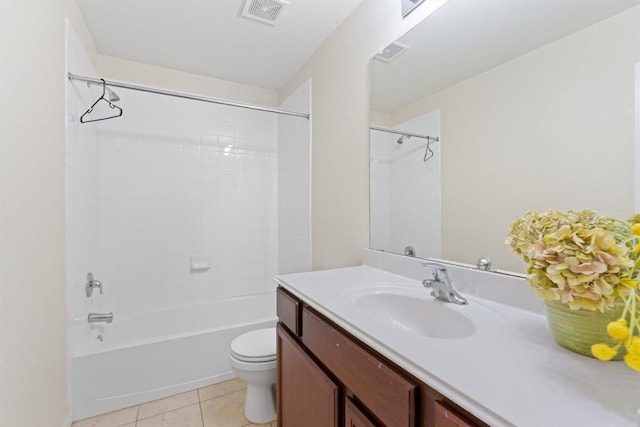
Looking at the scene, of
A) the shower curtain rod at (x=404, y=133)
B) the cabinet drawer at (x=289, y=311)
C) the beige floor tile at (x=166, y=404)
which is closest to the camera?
the cabinet drawer at (x=289, y=311)

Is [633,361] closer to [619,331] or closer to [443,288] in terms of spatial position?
[619,331]

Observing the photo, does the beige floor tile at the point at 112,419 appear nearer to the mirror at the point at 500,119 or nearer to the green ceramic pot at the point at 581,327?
the mirror at the point at 500,119

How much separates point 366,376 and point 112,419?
176 centimetres

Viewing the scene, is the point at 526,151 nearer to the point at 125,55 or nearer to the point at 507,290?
the point at 507,290

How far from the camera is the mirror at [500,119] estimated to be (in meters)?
0.73

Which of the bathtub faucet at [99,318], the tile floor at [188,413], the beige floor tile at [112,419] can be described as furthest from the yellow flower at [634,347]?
the bathtub faucet at [99,318]

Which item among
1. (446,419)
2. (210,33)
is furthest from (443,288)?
(210,33)

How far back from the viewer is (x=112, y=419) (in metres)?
1.63

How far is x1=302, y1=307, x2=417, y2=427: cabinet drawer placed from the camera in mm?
589

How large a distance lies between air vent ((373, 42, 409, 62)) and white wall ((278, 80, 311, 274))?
817mm

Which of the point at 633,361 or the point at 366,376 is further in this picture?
the point at 366,376

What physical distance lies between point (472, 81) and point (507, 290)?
75cm

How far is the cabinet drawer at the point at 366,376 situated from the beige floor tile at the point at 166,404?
1.34 meters

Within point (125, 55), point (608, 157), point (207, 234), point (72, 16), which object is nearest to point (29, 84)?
point (72, 16)
